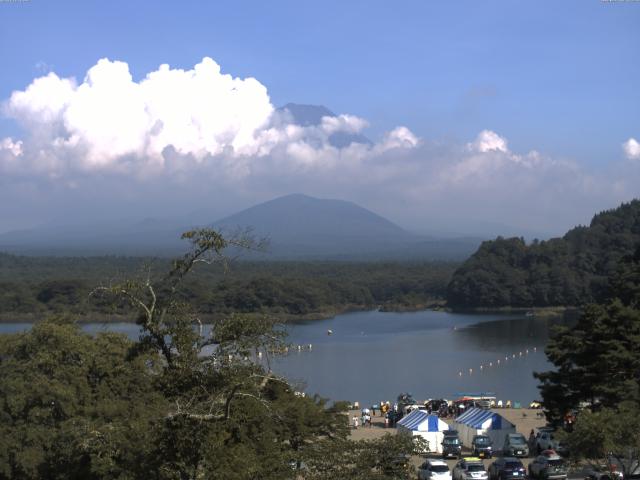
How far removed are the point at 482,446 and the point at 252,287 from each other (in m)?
38.0

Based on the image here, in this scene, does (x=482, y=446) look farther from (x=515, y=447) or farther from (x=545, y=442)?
(x=545, y=442)

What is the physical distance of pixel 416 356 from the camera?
34.4 meters

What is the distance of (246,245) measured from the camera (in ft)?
20.3

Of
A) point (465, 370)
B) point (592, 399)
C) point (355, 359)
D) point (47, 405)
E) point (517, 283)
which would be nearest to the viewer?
point (47, 405)

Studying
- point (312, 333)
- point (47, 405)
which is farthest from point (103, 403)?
point (312, 333)

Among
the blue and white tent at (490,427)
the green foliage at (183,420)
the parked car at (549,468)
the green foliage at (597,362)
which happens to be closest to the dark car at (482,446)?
the blue and white tent at (490,427)

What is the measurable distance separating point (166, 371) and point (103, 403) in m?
5.22

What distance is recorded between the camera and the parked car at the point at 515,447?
1351cm

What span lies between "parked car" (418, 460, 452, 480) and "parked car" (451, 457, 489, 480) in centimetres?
25

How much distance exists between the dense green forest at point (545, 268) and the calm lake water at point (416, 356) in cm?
522

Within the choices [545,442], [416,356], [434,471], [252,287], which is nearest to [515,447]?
[545,442]

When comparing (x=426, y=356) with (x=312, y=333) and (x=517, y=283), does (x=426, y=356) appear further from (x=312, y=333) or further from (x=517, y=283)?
(x=517, y=283)

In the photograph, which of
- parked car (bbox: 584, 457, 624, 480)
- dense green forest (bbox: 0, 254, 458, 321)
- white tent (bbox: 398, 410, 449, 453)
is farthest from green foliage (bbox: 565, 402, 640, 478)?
dense green forest (bbox: 0, 254, 458, 321)

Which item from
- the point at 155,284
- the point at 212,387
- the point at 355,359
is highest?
the point at 155,284
